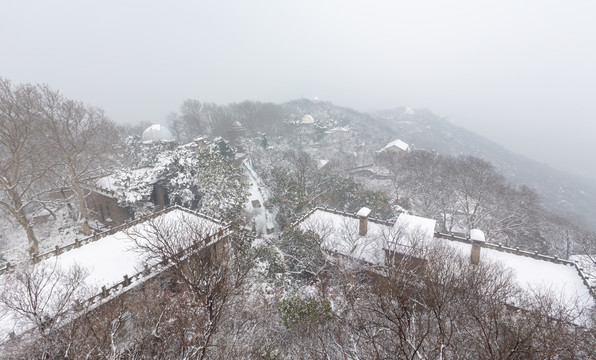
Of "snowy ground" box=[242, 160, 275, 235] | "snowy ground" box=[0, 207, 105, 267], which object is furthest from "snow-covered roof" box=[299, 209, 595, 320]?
"snowy ground" box=[0, 207, 105, 267]

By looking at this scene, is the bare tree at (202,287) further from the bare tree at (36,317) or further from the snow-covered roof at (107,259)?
the bare tree at (36,317)

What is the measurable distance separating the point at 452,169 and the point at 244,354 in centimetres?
3098

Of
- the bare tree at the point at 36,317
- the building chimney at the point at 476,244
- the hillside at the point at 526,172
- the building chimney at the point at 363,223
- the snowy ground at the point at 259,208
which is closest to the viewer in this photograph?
the bare tree at the point at 36,317

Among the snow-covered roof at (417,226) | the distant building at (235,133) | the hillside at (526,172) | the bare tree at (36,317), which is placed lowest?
the hillside at (526,172)

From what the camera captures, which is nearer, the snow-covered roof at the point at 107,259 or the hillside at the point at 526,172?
the snow-covered roof at the point at 107,259

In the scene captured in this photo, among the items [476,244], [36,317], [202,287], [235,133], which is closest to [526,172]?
[235,133]

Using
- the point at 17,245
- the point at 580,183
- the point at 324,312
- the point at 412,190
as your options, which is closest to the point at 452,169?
the point at 412,190

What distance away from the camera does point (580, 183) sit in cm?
7412

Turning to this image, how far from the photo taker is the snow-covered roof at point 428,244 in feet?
39.8

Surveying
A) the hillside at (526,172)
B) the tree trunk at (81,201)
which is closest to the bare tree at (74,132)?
the tree trunk at (81,201)

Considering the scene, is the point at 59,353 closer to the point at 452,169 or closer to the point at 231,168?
the point at 231,168

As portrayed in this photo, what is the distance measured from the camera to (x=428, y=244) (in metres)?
13.8

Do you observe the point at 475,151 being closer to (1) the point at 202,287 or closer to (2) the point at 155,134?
(2) the point at 155,134

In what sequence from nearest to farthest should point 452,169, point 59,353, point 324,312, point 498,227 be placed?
point 59,353 < point 324,312 < point 498,227 < point 452,169
